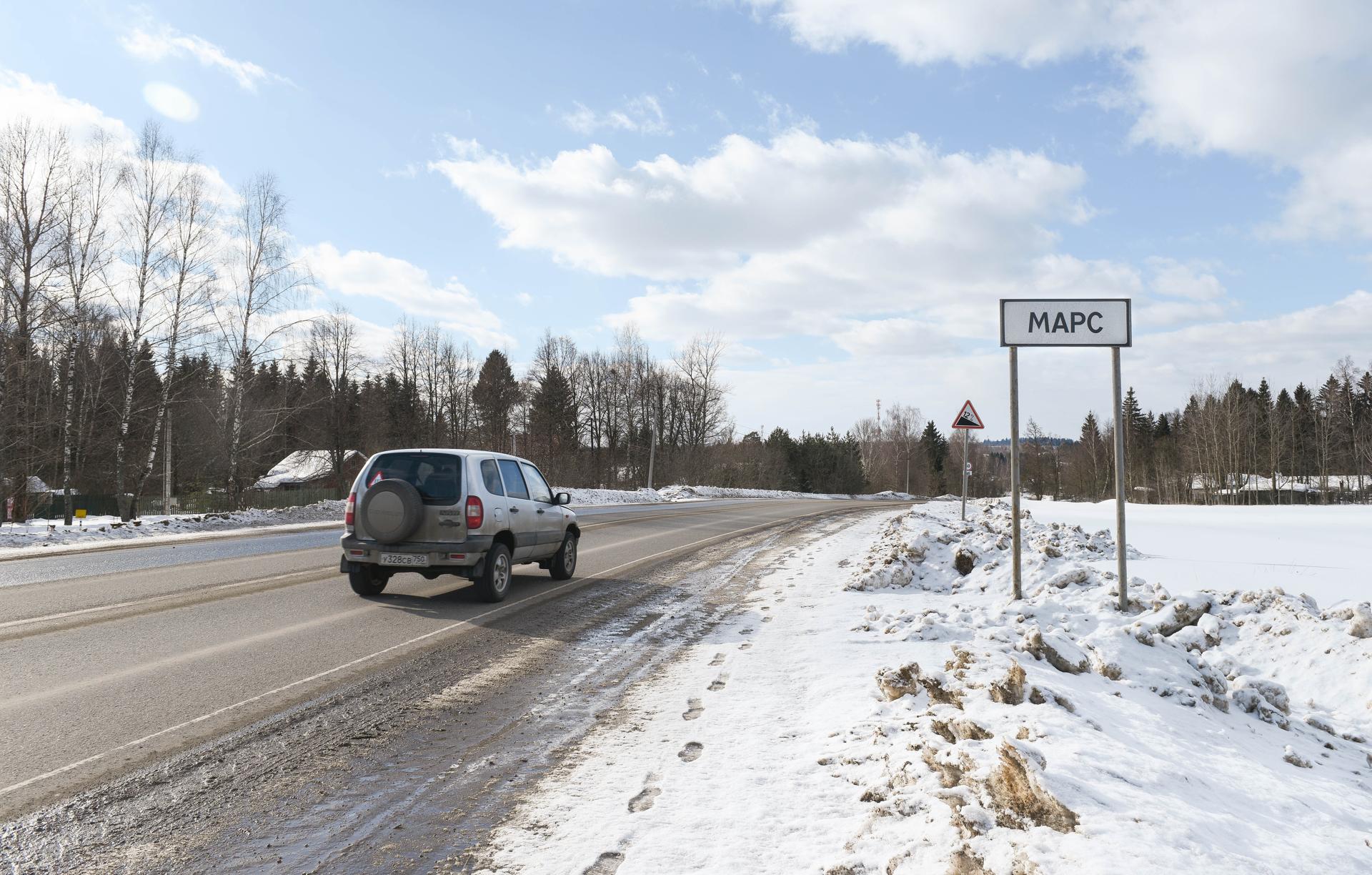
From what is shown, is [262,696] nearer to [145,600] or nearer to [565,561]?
[145,600]

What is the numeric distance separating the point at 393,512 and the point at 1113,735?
298 inches

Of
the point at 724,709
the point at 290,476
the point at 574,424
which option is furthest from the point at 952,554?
the point at 290,476

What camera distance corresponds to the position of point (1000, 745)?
12.0 feet

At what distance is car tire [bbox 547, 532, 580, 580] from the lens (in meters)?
11.5

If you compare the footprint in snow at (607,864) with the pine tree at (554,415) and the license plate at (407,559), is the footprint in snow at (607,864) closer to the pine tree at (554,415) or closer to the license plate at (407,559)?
the license plate at (407,559)

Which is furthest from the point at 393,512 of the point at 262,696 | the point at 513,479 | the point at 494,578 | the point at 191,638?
the point at 262,696

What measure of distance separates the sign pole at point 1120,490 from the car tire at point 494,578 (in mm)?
6852

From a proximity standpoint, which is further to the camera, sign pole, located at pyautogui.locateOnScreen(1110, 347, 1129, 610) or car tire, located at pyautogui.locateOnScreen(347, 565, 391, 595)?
car tire, located at pyautogui.locateOnScreen(347, 565, 391, 595)

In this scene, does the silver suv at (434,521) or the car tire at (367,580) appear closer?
the silver suv at (434,521)

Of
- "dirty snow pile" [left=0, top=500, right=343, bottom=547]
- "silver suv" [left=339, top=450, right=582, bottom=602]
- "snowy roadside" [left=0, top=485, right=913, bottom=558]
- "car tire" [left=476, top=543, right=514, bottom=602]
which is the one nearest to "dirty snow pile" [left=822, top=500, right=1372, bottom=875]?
"car tire" [left=476, top=543, right=514, bottom=602]

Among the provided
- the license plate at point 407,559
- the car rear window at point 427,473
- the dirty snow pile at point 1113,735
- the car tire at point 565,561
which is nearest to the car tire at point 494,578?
the license plate at point 407,559

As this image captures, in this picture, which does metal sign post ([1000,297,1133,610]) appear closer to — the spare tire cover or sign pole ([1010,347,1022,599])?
sign pole ([1010,347,1022,599])

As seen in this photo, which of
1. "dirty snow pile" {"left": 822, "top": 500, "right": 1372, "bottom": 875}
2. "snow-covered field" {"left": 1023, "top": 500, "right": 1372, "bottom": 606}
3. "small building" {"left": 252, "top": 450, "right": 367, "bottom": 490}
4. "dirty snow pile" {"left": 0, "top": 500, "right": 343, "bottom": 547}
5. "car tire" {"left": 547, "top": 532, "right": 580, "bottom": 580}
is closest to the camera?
Answer: "dirty snow pile" {"left": 822, "top": 500, "right": 1372, "bottom": 875}

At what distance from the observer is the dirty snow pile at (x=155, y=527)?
15.2 meters
